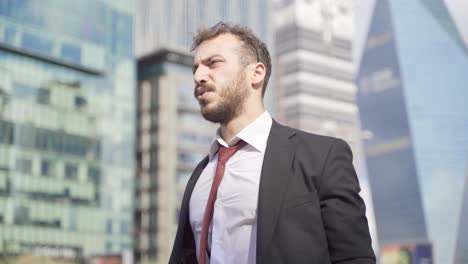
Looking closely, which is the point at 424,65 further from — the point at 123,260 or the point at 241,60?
the point at 241,60

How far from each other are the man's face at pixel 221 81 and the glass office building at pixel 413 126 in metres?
30.4

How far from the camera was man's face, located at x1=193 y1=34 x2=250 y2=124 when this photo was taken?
288 cm

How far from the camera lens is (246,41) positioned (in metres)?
2.99

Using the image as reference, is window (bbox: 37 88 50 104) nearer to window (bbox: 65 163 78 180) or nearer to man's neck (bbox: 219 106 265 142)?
window (bbox: 65 163 78 180)

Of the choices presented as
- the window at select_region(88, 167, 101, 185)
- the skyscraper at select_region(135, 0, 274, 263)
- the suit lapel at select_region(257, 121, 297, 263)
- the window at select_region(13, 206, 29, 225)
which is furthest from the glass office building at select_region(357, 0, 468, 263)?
the suit lapel at select_region(257, 121, 297, 263)

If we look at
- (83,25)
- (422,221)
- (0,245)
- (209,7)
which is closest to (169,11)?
(209,7)

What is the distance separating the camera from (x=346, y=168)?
2686mm

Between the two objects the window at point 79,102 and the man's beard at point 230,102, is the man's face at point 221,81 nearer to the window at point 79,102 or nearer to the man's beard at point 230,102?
the man's beard at point 230,102

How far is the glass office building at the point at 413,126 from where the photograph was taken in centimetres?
4094

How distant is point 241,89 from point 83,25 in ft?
194

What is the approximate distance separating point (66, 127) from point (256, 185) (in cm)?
5568

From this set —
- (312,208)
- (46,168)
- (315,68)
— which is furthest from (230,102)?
(315,68)

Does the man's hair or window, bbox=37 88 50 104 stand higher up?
window, bbox=37 88 50 104

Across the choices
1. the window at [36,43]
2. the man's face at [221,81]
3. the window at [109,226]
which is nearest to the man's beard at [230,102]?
the man's face at [221,81]
